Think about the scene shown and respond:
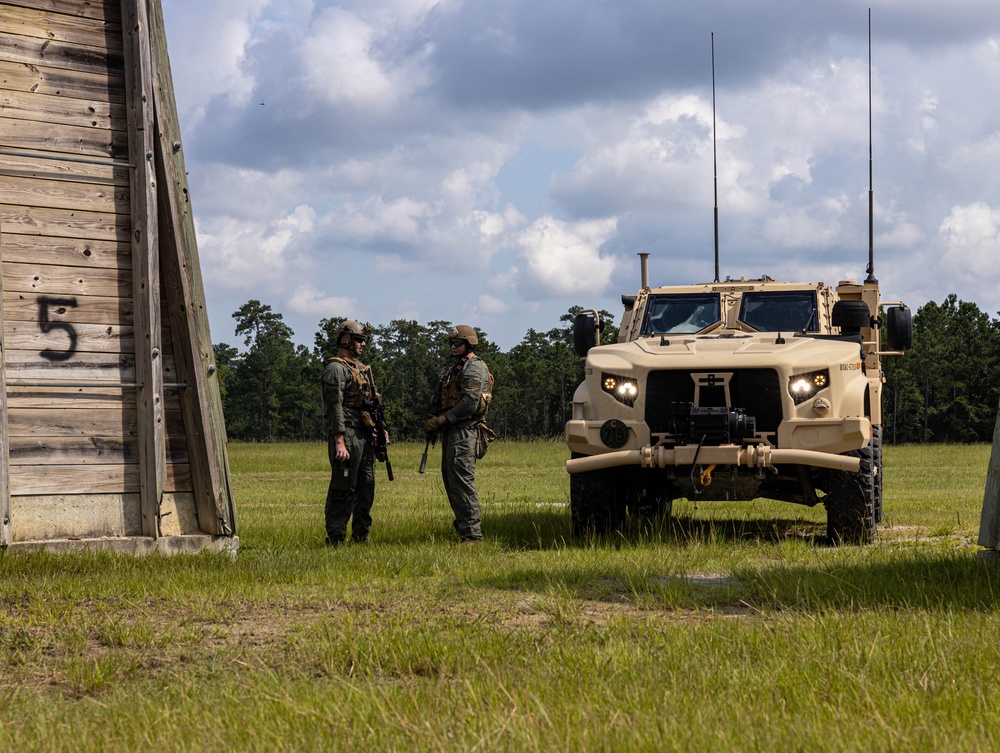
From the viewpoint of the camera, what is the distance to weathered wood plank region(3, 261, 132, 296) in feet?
27.7

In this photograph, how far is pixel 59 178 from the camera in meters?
8.59

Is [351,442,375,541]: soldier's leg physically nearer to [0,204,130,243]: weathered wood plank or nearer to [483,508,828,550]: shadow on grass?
[483,508,828,550]: shadow on grass

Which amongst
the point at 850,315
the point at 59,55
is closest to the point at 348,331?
the point at 59,55

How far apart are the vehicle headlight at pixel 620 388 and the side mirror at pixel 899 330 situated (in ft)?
8.66

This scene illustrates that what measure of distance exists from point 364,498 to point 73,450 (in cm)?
258

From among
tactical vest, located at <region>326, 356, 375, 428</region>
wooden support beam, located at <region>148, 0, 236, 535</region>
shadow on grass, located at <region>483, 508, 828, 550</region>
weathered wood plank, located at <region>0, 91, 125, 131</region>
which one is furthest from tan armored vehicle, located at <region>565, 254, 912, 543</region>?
weathered wood plank, located at <region>0, 91, 125, 131</region>

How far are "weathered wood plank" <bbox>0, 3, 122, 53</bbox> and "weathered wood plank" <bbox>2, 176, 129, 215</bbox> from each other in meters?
1.06

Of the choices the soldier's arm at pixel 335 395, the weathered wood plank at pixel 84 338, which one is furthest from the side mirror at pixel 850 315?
the weathered wood plank at pixel 84 338

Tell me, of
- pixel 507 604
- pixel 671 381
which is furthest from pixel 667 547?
pixel 507 604

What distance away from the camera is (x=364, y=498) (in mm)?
10266

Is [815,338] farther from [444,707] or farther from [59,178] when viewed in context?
[444,707]

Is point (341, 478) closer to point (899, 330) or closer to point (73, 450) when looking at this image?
point (73, 450)

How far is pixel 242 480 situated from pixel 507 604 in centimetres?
1690

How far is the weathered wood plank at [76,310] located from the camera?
8.41 meters
